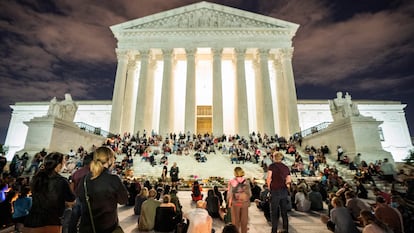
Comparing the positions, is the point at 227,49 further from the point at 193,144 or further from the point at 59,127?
the point at 59,127

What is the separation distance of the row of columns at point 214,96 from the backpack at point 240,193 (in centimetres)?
1977

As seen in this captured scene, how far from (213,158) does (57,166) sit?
1464 centimetres

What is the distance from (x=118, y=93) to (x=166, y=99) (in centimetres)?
617

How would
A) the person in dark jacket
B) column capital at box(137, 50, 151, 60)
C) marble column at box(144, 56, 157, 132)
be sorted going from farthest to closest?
column capital at box(137, 50, 151, 60) → marble column at box(144, 56, 157, 132) → the person in dark jacket

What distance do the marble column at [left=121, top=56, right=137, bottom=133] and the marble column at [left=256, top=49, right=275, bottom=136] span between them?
17.0 meters

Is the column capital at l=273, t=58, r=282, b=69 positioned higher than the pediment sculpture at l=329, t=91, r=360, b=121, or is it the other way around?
the column capital at l=273, t=58, r=282, b=69

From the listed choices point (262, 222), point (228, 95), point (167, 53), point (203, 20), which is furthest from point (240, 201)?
point (203, 20)

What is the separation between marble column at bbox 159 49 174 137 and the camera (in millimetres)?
24891

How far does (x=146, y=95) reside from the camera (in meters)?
26.8

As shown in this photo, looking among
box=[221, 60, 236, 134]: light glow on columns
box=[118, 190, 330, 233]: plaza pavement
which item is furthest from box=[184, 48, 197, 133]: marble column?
box=[118, 190, 330, 233]: plaza pavement

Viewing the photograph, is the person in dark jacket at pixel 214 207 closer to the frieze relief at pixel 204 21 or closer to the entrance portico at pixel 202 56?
the entrance portico at pixel 202 56

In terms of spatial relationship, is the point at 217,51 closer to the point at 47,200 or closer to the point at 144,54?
the point at 144,54

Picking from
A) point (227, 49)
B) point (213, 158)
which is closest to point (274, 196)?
point (213, 158)

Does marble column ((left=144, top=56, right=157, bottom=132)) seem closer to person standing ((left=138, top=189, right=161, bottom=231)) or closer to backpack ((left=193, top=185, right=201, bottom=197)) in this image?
backpack ((left=193, top=185, right=201, bottom=197))
